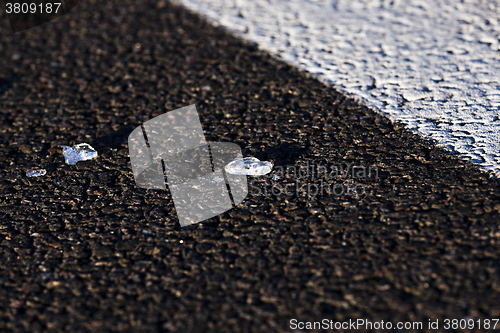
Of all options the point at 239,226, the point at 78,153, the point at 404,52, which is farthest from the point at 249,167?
the point at 404,52

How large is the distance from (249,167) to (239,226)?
50 centimetres

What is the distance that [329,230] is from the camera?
2418mm

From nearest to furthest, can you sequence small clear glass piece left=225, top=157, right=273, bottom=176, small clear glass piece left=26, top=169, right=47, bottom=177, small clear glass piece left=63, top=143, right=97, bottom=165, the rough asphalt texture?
the rough asphalt texture, small clear glass piece left=225, top=157, right=273, bottom=176, small clear glass piece left=26, top=169, right=47, bottom=177, small clear glass piece left=63, top=143, right=97, bottom=165

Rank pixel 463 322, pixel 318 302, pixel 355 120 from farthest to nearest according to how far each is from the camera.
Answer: pixel 355 120, pixel 318 302, pixel 463 322

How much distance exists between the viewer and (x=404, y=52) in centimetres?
396

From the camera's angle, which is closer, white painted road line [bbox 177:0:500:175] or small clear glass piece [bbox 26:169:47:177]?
small clear glass piece [bbox 26:169:47:177]

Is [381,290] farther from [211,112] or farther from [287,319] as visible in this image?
[211,112]

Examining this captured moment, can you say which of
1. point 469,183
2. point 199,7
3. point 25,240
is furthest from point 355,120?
point 199,7

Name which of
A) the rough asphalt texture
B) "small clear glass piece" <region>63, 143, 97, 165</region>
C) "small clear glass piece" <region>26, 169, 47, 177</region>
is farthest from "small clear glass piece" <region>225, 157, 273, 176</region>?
"small clear glass piece" <region>26, 169, 47, 177</region>

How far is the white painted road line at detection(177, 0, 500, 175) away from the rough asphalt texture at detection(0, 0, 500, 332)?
0.22 meters

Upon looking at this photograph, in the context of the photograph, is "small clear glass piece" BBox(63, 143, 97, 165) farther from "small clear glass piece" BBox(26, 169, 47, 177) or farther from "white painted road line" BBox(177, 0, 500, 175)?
"white painted road line" BBox(177, 0, 500, 175)

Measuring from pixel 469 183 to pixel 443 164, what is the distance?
206 millimetres

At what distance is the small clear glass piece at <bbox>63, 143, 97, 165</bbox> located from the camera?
3.12 meters

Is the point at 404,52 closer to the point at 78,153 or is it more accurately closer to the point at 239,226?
the point at 239,226
